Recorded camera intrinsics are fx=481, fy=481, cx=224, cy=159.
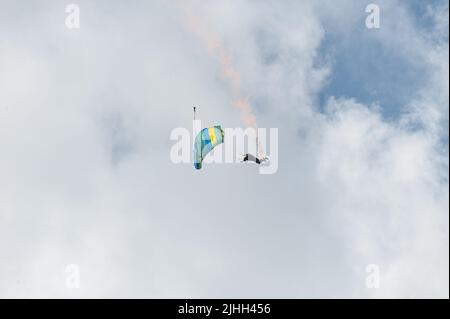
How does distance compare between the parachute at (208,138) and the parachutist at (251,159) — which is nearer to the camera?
the parachutist at (251,159)

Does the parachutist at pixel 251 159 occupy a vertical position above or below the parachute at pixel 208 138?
below

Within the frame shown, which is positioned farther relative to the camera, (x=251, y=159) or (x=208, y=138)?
(x=208, y=138)

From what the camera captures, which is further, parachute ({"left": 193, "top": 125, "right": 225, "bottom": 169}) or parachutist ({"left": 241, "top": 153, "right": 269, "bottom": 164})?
parachute ({"left": 193, "top": 125, "right": 225, "bottom": 169})

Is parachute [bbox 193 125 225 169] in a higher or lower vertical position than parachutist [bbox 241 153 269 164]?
higher

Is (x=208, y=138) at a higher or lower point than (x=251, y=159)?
higher
